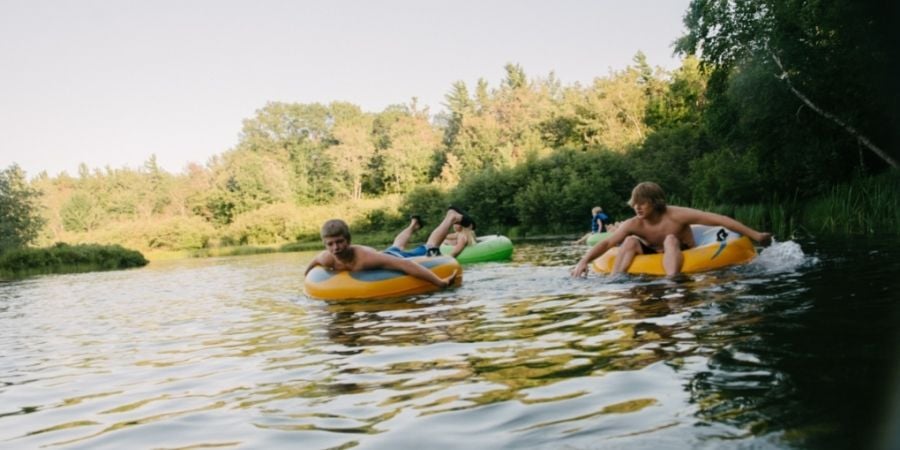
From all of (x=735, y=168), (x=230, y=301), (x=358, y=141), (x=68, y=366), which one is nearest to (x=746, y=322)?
(x=68, y=366)

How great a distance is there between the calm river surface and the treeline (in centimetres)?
945

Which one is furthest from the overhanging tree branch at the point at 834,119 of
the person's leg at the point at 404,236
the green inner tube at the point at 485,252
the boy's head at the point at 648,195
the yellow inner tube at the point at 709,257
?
the boy's head at the point at 648,195

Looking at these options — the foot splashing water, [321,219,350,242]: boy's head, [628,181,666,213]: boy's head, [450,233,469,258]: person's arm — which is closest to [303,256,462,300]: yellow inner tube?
[321,219,350,242]: boy's head

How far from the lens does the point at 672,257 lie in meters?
7.71

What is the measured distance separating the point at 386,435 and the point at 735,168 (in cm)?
1955

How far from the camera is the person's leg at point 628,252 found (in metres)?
8.09

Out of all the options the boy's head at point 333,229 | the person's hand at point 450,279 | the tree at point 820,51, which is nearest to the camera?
the boy's head at point 333,229

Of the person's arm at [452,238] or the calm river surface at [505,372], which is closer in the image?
the calm river surface at [505,372]

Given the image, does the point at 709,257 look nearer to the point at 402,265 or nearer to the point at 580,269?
the point at 580,269

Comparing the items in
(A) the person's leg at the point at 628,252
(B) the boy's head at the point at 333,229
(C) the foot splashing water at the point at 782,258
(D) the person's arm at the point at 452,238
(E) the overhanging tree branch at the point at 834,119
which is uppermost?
(E) the overhanging tree branch at the point at 834,119

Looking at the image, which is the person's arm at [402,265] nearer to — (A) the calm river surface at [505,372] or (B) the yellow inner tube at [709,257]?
(A) the calm river surface at [505,372]

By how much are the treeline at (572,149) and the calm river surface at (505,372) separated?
31.0ft

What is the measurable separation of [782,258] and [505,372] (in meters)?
5.59

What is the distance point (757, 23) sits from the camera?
55.8 ft
